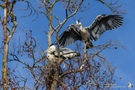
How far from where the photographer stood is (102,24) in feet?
39.4

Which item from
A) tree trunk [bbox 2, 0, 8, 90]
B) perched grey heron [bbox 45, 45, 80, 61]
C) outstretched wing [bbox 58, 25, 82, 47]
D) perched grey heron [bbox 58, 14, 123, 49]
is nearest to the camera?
tree trunk [bbox 2, 0, 8, 90]

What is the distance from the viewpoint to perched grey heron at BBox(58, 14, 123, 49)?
11680mm

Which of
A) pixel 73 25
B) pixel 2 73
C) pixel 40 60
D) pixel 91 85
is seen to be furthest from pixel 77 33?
pixel 2 73

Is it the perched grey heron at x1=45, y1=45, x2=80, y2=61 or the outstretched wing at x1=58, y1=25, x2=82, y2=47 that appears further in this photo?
the outstretched wing at x1=58, y1=25, x2=82, y2=47

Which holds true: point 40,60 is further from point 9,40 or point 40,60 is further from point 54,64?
point 9,40

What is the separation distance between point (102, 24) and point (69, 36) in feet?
3.02

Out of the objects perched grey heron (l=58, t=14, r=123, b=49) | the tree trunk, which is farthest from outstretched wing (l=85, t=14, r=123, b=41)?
the tree trunk

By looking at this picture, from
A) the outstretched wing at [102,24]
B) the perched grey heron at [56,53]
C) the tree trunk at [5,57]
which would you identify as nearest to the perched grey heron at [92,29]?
the outstretched wing at [102,24]

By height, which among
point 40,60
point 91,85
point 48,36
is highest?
point 48,36

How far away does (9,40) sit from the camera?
8422mm

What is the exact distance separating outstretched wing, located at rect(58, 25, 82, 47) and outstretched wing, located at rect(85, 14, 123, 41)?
0.34m

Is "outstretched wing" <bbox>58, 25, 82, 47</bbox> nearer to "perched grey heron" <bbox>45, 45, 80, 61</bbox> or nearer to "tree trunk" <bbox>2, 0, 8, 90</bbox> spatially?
"perched grey heron" <bbox>45, 45, 80, 61</bbox>

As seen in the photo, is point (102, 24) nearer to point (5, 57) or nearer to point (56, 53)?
point (56, 53)

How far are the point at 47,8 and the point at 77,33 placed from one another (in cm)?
163
